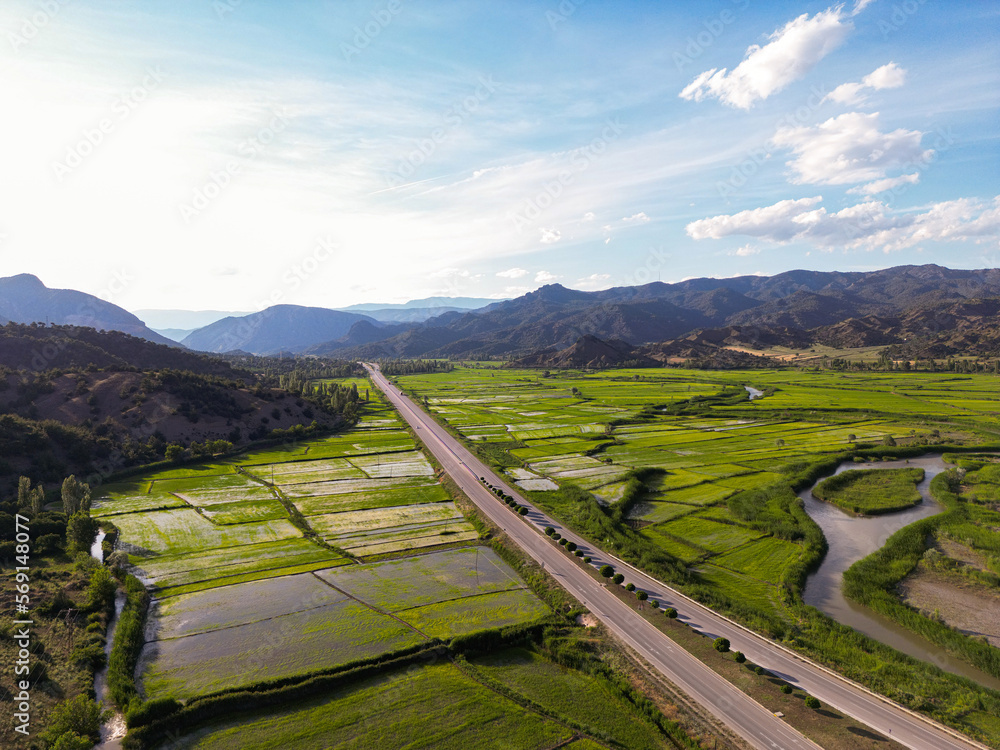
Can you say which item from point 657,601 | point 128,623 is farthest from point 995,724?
point 128,623

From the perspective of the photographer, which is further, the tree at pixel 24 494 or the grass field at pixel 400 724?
the tree at pixel 24 494

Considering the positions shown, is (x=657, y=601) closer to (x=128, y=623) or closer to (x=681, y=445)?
(x=128, y=623)

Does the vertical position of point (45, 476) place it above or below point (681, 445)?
above

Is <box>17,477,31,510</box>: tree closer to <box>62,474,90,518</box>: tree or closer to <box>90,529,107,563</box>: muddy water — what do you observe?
<box>62,474,90,518</box>: tree

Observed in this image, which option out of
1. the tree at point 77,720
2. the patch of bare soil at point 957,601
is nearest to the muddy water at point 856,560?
the patch of bare soil at point 957,601

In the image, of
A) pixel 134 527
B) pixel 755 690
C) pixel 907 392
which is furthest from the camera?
pixel 907 392

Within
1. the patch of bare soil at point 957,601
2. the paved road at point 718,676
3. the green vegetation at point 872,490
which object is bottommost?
the patch of bare soil at point 957,601

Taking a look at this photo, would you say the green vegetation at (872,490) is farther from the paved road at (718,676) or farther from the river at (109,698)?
the river at (109,698)
